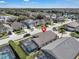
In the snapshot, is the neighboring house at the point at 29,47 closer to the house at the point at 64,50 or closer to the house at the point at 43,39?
the house at the point at 43,39

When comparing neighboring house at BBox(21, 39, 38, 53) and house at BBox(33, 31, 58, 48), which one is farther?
house at BBox(33, 31, 58, 48)

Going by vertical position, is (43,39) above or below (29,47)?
above

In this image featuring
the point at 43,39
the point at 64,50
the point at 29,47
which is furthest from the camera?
the point at 43,39

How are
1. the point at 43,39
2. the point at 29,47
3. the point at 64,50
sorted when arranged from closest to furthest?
the point at 64,50 < the point at 29,47 < the point at 43,39

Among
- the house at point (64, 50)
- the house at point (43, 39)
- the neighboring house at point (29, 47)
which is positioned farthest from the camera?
the house at point (43, 39)

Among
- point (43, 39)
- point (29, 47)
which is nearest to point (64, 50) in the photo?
point (29, 47)

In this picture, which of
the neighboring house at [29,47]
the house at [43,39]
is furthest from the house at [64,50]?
the house at [43,39]

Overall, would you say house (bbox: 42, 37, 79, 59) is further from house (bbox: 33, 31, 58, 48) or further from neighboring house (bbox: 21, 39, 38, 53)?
house (bbox: 33, 31, 58, 48)

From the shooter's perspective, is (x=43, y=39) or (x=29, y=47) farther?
(x=43, y=39)

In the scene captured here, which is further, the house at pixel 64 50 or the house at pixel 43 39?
→ the house at pixel 43 39

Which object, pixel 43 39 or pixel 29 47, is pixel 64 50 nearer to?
pixel 29 47

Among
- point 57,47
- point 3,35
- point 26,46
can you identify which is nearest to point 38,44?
point 26,46

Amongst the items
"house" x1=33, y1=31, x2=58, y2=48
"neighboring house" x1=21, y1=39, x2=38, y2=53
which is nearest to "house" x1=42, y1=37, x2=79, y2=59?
"neighboring house" x1=21, y1=39, x2=38, y2=53
